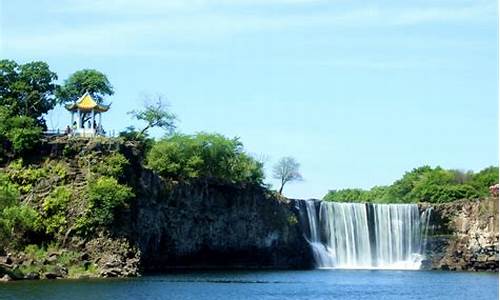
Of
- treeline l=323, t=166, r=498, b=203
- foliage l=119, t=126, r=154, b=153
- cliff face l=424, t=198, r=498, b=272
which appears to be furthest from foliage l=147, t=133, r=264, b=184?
treeline l=323, t=166, r=498, b=203

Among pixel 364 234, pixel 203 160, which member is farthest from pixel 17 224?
pixel 364 234

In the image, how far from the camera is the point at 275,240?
90625mm

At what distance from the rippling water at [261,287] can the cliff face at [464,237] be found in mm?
14289

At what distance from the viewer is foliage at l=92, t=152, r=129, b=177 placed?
71.0 meters

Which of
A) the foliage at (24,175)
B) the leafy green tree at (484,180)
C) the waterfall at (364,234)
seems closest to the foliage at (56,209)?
the foliage at (24,175)

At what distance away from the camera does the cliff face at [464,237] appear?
305ft

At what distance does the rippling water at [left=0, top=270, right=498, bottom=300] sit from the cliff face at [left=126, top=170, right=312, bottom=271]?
4620 millimetres

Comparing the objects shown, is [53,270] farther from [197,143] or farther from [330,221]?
[330,221]

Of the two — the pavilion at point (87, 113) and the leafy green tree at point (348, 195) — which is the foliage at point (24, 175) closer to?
the pavilion at point (87, 113)

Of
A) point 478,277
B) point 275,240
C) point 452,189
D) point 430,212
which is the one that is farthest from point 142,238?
point 452,189

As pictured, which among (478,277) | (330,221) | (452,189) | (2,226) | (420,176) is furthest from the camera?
(420,176)

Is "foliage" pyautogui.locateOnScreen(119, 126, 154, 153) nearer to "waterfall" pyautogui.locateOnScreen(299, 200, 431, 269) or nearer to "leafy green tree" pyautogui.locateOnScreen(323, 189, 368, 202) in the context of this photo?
"waterfall" pyautogui.locateOnScreen(299, 200, 431, 269)

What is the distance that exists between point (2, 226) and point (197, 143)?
3041 cm

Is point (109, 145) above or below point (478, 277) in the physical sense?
above
